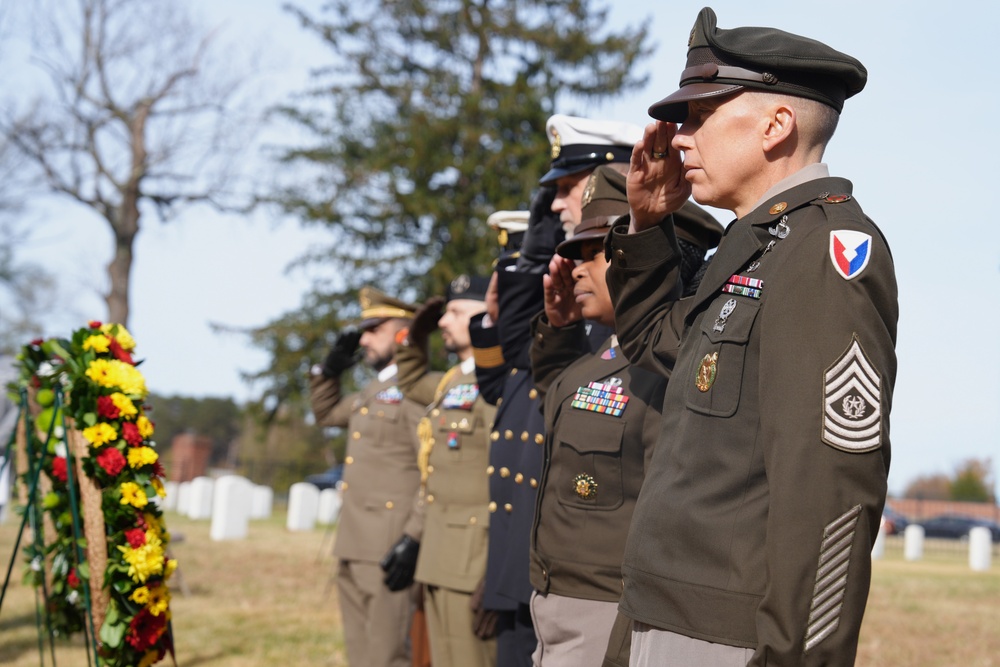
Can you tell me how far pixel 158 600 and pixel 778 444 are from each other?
133 inches

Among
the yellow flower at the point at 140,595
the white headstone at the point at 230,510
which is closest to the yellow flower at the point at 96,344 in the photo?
the yellow flower at the point at 140,595

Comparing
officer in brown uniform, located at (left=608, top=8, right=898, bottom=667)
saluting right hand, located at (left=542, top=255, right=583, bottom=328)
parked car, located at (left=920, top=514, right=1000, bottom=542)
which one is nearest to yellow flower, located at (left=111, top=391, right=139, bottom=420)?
saluting right hand, located at (left=542, top=255, right=583, bottom=328)

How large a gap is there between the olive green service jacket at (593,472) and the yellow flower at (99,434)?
2037 millimetres

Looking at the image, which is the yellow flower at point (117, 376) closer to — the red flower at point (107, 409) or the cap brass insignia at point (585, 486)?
the red flower at point (107, 409)

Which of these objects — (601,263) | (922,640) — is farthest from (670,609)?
(922,640)

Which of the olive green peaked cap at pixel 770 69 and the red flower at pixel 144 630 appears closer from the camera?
the olive green peaked cap at pixel 770 69

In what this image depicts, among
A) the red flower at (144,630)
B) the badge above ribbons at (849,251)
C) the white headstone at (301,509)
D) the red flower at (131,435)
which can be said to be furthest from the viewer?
the white headstone at (301,509)

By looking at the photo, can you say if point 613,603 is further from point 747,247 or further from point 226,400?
point 226,400

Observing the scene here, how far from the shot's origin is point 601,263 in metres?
3.50

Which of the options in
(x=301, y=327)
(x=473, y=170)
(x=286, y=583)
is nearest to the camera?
(x=286, y=583)

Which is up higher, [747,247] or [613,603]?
[747,247]

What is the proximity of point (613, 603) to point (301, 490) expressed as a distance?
18.4 metres

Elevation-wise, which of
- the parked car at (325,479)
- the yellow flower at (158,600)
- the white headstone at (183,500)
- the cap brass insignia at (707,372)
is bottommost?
the parked car at (325,479)

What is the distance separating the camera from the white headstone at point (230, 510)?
58.0 feet
